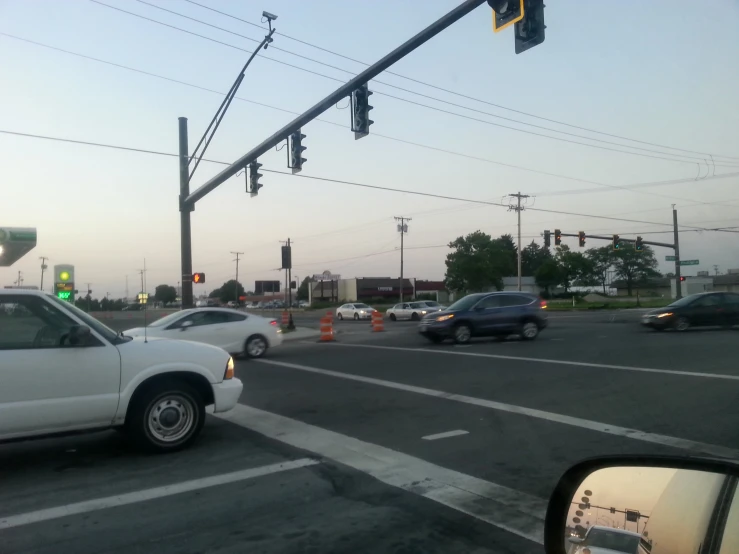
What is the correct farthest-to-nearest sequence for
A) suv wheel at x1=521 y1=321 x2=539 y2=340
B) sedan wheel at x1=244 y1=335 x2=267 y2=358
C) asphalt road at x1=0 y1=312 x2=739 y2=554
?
suv wheel at x1=521 y1=321 x2=539 y2=340 < sedan wheel at x1=244 y1=335 x2=267 y2=358 < asphalt road at x1=0 y1=312 x2=739 y2=554

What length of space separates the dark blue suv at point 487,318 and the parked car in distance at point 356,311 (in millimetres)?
26972

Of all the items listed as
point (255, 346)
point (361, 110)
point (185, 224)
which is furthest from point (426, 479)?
point (185, 224)

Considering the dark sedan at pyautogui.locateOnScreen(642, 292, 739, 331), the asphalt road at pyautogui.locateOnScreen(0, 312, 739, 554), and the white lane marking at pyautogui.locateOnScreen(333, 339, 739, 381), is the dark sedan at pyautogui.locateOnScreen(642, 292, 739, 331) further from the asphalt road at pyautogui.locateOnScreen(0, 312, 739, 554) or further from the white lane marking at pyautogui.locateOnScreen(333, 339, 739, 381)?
the asphalt road at pyautogui.locateOnScreen(0, 312, 739, 554)

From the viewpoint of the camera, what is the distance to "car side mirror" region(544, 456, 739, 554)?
210 centimetres

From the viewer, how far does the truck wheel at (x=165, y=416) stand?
6.95 m

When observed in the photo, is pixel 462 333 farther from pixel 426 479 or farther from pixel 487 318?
pixel 426 479

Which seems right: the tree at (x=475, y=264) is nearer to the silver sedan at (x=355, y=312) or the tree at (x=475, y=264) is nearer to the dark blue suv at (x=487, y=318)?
the silver sedan at (x=355, y=312)

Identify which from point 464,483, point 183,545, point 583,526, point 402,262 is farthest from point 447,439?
point 402,262

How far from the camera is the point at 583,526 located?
95.7 inches

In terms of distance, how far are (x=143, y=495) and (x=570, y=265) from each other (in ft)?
340

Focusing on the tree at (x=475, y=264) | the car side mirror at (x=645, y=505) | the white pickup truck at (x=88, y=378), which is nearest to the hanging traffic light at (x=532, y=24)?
the white pickup truck at (x=88, y=378)

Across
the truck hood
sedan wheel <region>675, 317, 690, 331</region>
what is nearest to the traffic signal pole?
the truck hood

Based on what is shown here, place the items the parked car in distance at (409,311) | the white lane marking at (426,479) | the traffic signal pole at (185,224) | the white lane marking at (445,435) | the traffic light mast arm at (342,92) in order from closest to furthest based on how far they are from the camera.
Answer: the white lane marking at (426,479)
the white lane marking at (445,435)
the traffic light mast arm at (342,92)
the traffic signal pole at (185,224)
the parked car in distance at (409,311)

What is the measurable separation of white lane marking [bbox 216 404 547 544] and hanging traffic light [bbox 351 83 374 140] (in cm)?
746
